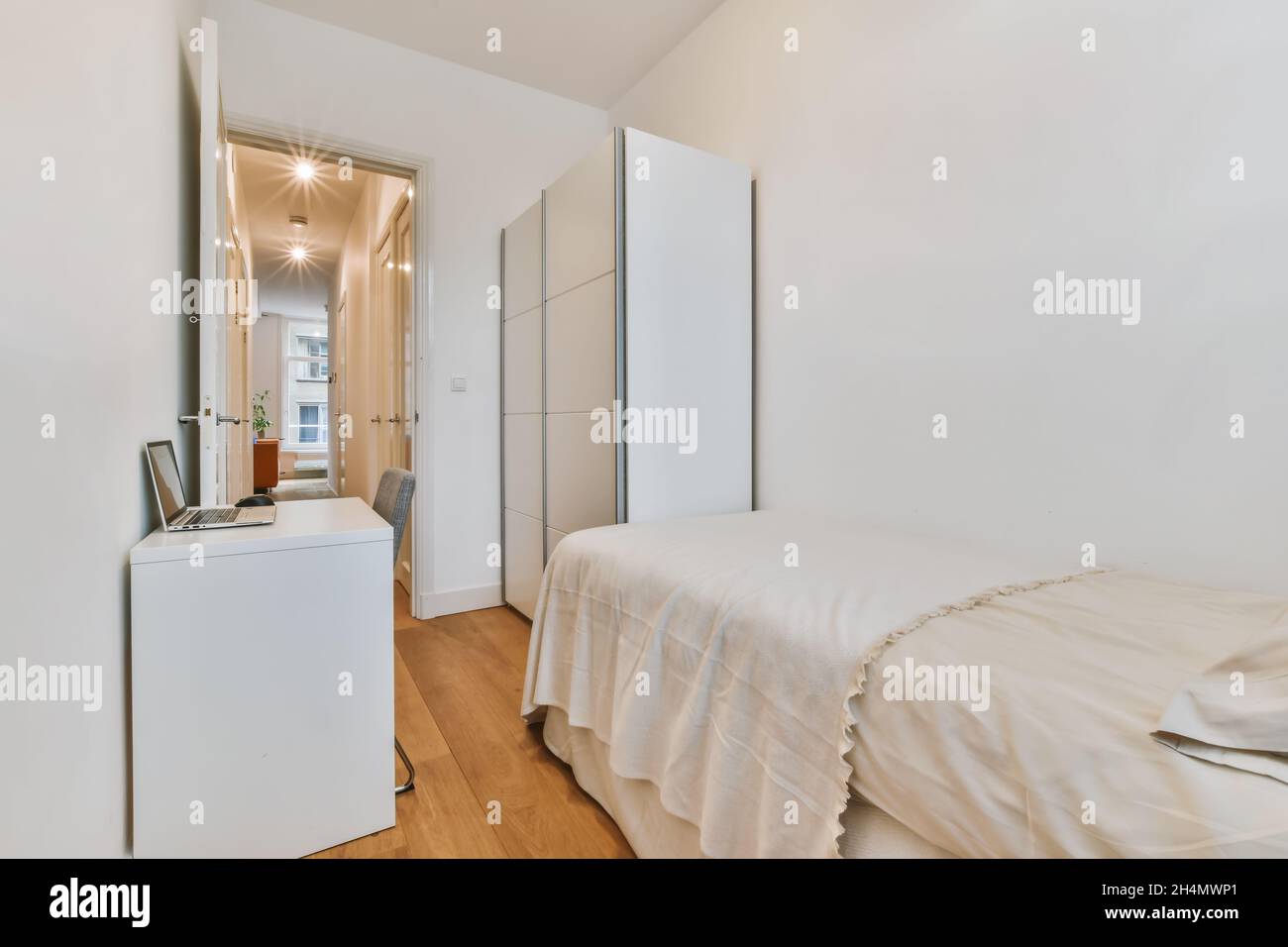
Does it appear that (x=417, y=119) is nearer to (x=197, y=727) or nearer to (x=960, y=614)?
(x=197, y=727)

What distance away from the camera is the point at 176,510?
1514 millimetres

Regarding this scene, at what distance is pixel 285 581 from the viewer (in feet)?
4.32

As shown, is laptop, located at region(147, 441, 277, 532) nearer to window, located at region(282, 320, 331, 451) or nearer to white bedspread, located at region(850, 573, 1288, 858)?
white bedspread, located at region(850, 573, 1288, 858)

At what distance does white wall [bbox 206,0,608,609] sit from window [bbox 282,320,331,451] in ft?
30.8

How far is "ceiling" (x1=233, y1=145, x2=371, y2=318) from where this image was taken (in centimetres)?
448

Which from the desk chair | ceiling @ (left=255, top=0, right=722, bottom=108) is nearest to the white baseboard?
the desk chair

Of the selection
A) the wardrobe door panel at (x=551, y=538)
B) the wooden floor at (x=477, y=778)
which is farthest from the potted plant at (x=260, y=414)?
the wooden floor at (x=477, y=778)

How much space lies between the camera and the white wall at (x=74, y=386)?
2.32 ft

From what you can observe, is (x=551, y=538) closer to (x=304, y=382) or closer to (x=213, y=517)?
(x=213, y=517)

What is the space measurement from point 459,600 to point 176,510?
177 centimetres

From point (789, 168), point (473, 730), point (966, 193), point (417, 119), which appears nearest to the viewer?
point (966, 193)

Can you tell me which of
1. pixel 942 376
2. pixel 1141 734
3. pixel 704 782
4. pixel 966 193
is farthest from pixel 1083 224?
pixel 704 782

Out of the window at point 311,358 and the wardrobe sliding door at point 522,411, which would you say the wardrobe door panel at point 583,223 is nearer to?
the wardrobe sliding door at point 522,411

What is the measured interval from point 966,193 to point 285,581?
2068 millimetres
